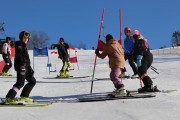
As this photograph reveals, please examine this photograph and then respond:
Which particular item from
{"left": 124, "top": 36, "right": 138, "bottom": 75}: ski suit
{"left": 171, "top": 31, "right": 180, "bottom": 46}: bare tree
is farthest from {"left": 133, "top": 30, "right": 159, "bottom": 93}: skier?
{"left": 171, "top": 31, "right": 180, "bottom": 46}: bare tree

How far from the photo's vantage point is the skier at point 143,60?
11.2 m

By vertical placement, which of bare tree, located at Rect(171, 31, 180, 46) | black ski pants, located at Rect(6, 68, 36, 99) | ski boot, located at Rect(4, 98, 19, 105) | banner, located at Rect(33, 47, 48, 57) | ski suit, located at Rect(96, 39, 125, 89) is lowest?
ski boot, located at Rect(4, 98, 19, 105)

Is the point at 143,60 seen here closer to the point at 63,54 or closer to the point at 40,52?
the point at 63,54

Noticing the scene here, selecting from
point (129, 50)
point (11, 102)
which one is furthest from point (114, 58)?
point (129, 50)

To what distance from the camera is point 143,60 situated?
11.4m

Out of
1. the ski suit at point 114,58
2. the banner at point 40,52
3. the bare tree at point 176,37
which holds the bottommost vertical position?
the ski suit at point 114,58

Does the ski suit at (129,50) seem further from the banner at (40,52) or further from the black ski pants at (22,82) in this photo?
the banner at (40,52)

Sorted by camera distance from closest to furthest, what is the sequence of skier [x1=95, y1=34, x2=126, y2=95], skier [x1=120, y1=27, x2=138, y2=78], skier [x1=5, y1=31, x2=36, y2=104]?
skier [x1=5, y1=31, x2=36, y2=104] → skier [x1=95, y1=34, x2=126, y2=95] → skier [x1=120, y1=27, x2=138, y2=78]

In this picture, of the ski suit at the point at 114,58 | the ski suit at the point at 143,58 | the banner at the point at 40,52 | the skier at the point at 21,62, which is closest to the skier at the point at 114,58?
the ski suit at the point at 114,58

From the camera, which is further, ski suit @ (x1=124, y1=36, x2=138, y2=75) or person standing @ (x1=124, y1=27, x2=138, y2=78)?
ski suit @ (x1=124, y1=36, x2=138, y2=75)

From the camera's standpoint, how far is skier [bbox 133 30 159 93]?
11156 millimetres

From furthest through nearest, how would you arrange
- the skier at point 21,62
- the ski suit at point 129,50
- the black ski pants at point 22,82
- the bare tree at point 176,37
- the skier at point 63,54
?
the bare tree at point 176,37 < the skier at point 63,54 < the ski suit at point 129,50 < the skier at point 21,62 < the black ski pants at point 22,82

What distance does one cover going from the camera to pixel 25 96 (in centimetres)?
1005

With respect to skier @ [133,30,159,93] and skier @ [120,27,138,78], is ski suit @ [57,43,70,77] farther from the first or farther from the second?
skier @ [133,30,159,93]
